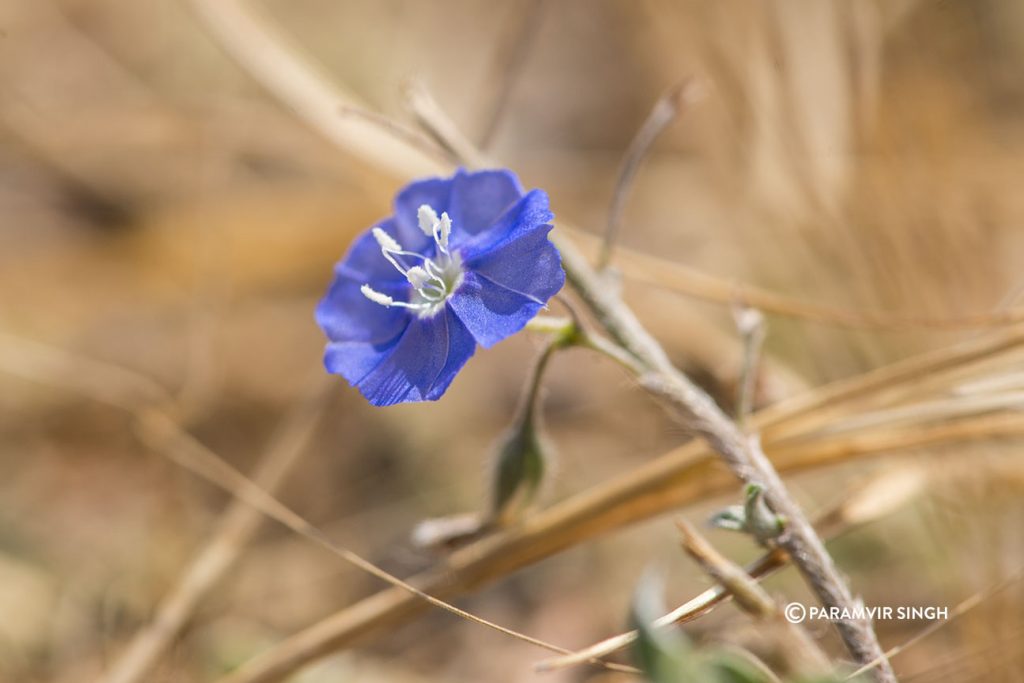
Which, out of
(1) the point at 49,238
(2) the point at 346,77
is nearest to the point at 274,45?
(2) the point at 346,77

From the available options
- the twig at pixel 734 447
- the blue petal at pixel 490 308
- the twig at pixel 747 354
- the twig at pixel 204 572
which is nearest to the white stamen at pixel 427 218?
the blue petal at pixel 490 308

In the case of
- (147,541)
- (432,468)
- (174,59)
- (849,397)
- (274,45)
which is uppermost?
(174,59)

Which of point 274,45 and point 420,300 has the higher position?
point 274,45

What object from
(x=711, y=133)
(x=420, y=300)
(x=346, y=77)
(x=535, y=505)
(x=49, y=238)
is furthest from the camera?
(x=346, y=77)

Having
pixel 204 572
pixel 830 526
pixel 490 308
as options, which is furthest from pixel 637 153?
pixel 204 572

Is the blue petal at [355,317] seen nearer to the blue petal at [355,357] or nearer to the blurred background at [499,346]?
the blue petal at [355,357]

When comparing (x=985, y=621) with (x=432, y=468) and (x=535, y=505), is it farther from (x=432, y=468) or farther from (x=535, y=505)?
(x=432, y=468)

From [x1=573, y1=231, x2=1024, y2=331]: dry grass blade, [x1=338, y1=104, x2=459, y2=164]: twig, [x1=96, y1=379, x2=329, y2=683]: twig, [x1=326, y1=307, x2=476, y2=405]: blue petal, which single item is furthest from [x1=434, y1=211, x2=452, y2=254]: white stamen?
[x1=96, y1=379, x2=329, y2=683]: twig
